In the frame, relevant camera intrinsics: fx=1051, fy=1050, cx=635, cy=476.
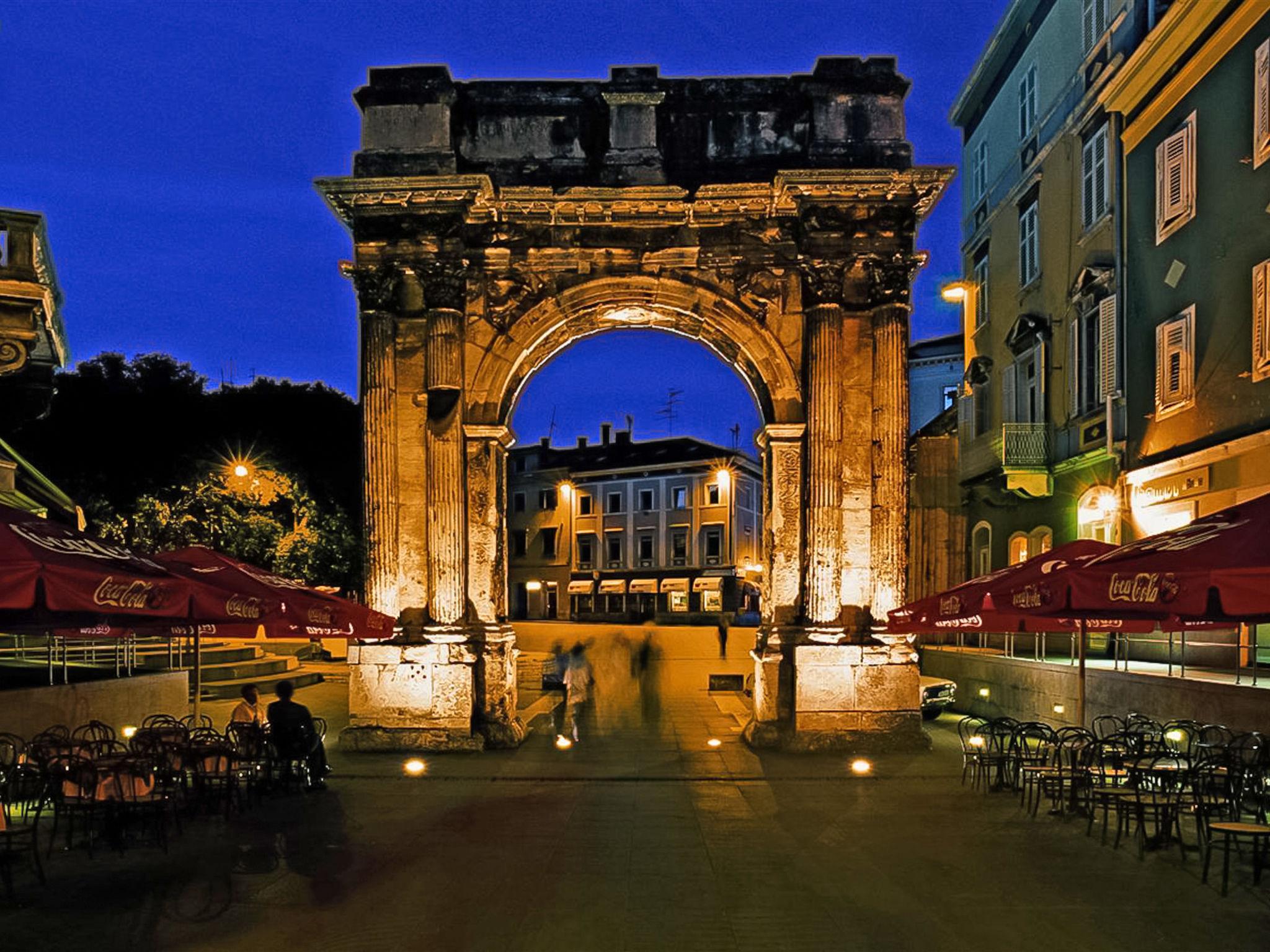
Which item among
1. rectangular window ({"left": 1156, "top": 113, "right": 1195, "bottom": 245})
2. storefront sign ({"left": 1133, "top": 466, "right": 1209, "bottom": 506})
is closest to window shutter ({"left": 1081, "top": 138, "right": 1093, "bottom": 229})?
rectangular window ({"left": 1156, "top": 113, "right": 1195, "bottom": 245})

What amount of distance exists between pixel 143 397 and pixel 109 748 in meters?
30.6

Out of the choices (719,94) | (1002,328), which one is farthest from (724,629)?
(719,94)

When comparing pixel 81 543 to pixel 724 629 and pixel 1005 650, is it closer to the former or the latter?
pixel 1005 650

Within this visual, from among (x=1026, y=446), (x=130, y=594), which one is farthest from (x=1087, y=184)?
(x=130, y=594)

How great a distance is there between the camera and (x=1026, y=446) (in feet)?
74.6

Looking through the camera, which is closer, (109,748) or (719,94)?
(109,748)

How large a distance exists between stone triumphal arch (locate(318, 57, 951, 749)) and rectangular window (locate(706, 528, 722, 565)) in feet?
147

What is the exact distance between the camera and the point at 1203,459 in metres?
16.1

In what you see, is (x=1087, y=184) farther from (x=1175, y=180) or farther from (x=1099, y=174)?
(x=1175, y=180)

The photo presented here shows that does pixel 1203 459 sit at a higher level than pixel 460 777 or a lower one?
higher

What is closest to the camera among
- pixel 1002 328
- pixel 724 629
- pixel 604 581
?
pixel 1002 328

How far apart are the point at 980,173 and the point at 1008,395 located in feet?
21.8

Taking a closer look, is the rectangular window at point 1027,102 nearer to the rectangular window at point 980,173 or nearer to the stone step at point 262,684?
the rectangular window at point 980,173

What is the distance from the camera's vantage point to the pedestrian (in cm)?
2166
